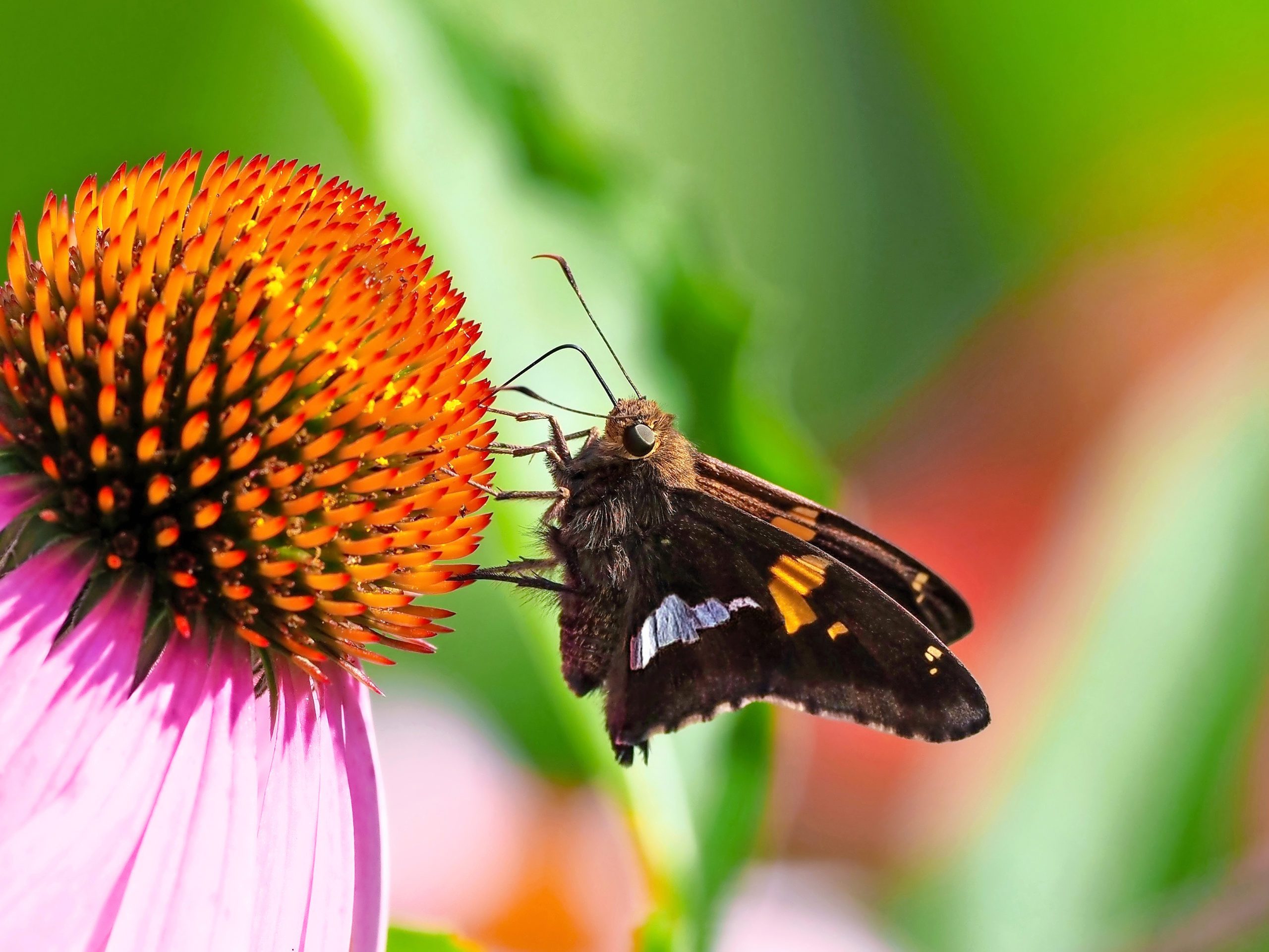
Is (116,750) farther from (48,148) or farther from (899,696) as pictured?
(48,148)

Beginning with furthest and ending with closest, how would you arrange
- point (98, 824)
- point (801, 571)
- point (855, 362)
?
1. point (855, 362)
2. point (801, 571)
3. point (98, 824)

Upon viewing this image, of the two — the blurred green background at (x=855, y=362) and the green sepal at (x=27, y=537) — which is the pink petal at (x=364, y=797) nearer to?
the blurred green background at (x=855, y=362)

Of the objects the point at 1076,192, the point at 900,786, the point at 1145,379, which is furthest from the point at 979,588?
the point at 1076,192

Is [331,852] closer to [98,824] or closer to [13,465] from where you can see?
[98,824]

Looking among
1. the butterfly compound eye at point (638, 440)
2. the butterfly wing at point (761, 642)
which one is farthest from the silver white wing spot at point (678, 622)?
the butterfly compound eye at point (638, 440)

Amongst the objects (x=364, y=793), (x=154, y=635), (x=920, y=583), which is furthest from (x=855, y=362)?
(x=154, y=635)

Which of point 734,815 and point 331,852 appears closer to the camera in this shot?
point 331,852

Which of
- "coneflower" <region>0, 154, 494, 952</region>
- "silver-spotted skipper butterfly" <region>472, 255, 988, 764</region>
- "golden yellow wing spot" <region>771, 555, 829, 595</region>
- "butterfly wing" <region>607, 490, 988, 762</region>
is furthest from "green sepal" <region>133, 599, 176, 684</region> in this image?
"golden yellow wing spot" <region>771, 555, 829, 595</region>
